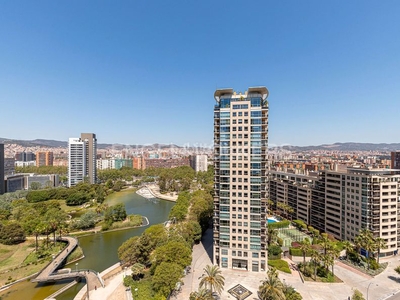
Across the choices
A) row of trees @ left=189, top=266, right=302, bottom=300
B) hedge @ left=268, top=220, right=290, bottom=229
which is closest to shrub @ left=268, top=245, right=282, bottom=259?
row of trees @ left=189, top=266, right=302, bottom=300

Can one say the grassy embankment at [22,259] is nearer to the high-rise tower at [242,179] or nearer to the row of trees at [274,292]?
the high-rise tower at [242,179]

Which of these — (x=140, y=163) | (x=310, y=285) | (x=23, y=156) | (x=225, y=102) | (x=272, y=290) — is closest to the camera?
(x=272, y=290)

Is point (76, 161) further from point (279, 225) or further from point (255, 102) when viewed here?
point (255, 102)

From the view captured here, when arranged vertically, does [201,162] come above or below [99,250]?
above

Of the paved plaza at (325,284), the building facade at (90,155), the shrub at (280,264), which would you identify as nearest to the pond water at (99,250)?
the paved plaza at (325,284)

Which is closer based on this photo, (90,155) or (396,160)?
(396,160)

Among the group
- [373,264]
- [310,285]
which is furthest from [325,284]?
[373,264]

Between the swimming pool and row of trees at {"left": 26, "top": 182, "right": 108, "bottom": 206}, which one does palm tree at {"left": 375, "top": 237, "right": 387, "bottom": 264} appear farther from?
row of trees at {"left": 26, "top": 182, "right": 108, "bottom": 206}
